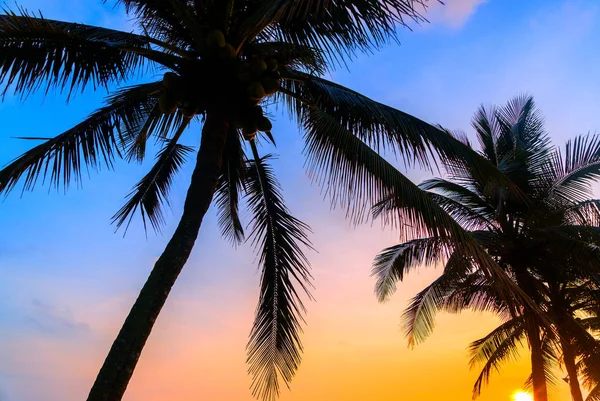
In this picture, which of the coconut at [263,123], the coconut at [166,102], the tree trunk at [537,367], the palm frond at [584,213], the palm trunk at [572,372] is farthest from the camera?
the palm trunk at [572,372]

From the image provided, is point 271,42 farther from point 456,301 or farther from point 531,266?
point 456,301

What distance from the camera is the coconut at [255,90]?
4.03 meters

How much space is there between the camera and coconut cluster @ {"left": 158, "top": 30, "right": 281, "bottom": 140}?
157 inches

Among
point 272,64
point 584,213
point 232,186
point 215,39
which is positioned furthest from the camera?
point 584,213

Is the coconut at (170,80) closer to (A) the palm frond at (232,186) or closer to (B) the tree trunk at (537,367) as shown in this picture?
(A) the palm frond at (232,186)

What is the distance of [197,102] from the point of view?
4316 mm

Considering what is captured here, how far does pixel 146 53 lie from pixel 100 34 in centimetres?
75

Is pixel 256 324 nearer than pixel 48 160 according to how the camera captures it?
No

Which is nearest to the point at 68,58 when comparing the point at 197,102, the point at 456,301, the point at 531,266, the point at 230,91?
the point at 197,102

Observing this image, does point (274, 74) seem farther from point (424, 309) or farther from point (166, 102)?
point (424, 309)

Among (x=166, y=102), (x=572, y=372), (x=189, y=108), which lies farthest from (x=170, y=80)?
(x=572, y=372)

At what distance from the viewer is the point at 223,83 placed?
4.16 metres

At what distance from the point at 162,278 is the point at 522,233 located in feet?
29.1

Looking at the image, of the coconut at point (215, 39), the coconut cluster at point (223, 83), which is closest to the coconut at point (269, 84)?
the coconut cluster at point (223, 83)
